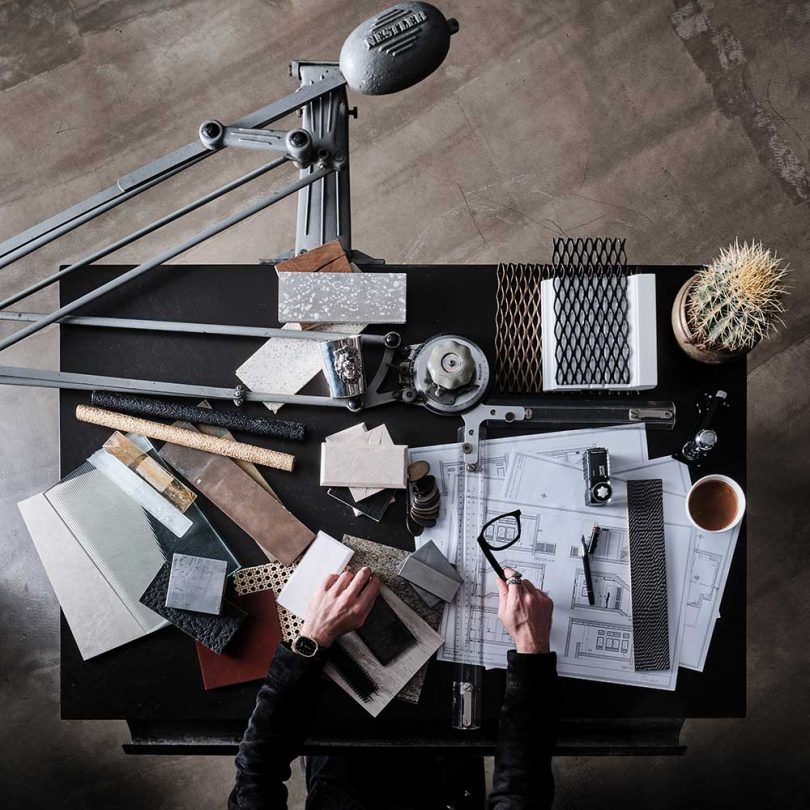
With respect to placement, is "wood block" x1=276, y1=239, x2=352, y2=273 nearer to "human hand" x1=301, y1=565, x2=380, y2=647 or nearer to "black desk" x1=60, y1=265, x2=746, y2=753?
"black desk" x1=60, y1=265, x2=746, y2=753

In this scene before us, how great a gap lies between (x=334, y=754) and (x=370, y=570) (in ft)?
1.48

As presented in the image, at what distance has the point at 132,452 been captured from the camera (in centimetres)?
164

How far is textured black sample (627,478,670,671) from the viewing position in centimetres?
159

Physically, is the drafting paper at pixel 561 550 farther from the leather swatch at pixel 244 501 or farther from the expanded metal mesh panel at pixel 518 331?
the leather swatch at pixel 244 501

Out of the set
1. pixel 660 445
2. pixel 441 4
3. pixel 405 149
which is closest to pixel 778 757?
pixel 660 445

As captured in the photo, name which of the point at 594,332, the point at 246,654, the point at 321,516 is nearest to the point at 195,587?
the point at 246,654

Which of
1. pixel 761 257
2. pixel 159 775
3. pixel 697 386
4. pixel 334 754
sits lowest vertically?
pixel 159 775

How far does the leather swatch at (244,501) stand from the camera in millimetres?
1609

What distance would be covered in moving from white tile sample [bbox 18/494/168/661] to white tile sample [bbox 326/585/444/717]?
42 cm

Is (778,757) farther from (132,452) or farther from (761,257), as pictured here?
(132,452)

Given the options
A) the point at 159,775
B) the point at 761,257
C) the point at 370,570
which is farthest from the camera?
the point at 159,775

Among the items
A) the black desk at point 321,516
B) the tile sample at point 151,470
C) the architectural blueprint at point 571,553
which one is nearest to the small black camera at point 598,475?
the architectural blueprint at point 571,553

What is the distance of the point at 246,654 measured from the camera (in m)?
1.59

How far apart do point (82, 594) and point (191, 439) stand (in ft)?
1.39
